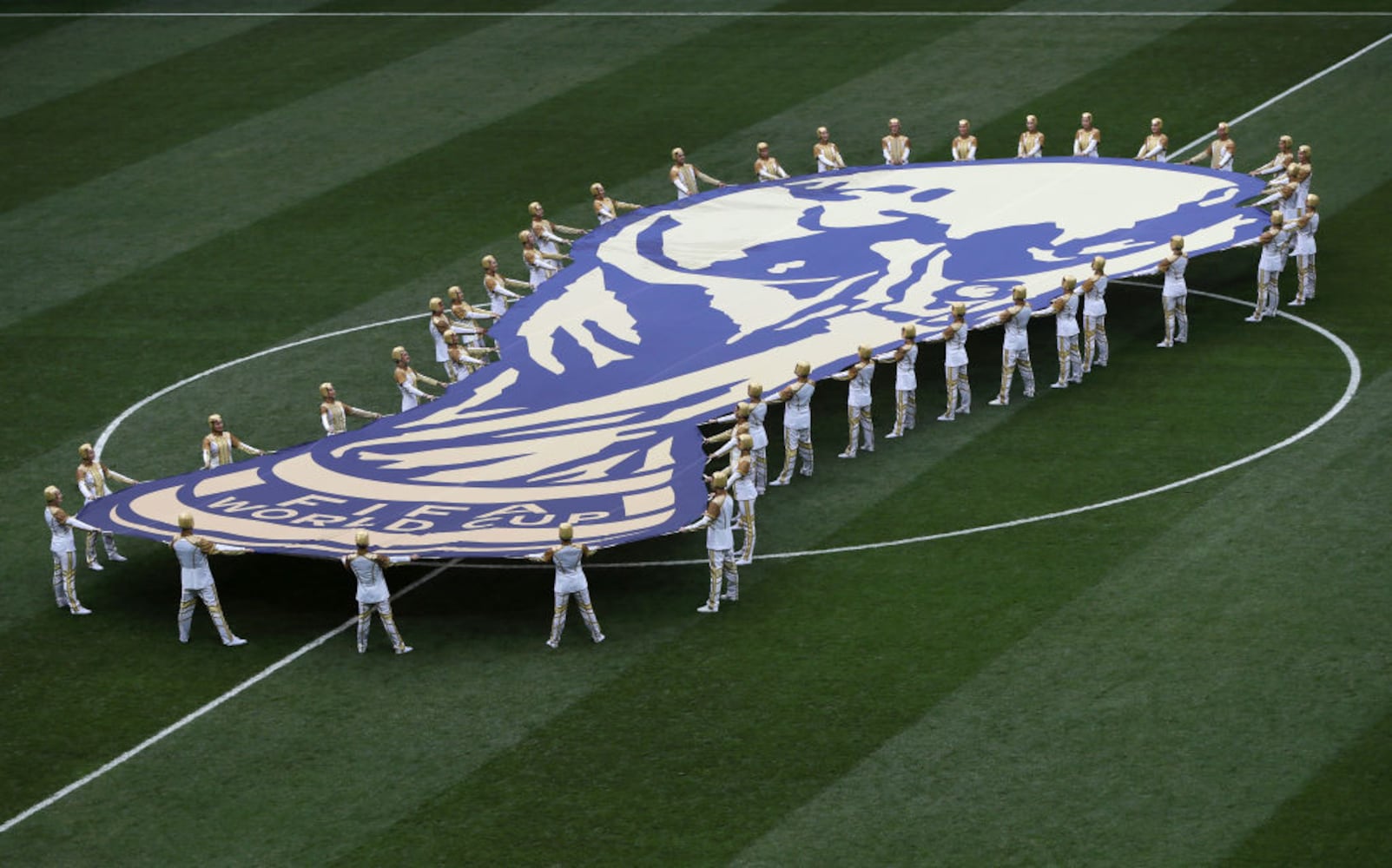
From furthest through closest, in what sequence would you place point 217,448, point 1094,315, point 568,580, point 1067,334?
point 1094,315
point 1067,334
point 217,448
point 568,580

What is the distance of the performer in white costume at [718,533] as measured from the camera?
27031 millimetres

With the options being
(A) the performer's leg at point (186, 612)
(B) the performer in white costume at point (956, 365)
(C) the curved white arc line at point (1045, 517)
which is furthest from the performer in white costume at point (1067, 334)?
(A) the performer's leg at point (186, 612)

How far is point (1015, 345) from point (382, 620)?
37.1 ft

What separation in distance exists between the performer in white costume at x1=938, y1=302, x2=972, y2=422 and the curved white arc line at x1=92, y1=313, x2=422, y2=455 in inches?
410

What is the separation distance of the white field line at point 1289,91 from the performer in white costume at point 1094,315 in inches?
408

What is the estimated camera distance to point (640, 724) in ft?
81.5

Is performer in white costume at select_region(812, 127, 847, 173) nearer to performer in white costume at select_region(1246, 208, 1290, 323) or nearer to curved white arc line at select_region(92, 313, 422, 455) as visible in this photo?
curved white arc line at select_region(92, 313, 422, 455)

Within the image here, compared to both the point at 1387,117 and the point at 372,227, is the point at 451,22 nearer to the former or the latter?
the point at 372,227

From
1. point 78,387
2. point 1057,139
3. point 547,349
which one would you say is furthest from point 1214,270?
point 78,387

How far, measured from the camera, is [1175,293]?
35156 mm

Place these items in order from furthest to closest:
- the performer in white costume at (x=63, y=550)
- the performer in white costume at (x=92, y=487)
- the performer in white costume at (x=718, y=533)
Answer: the performer in white costume at (x=92, y=487), the performer in white costume at (x=63, y=550), the performer in white costume at (x=718, y=533)

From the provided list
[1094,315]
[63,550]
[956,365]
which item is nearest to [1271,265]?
[1094,315]

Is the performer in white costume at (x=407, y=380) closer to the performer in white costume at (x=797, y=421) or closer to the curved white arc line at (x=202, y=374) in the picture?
the curved white arc line at (x=202, y=374)

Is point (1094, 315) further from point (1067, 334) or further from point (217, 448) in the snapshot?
point (217, 448)
